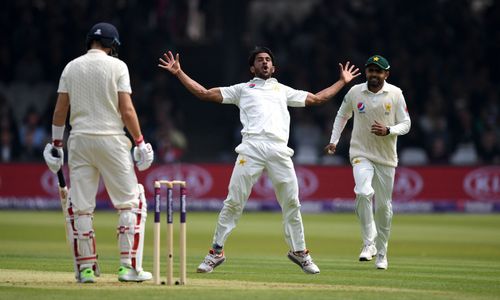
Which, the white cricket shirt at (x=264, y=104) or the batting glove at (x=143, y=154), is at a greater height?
the white cricket shirt at (x=264, y=104)

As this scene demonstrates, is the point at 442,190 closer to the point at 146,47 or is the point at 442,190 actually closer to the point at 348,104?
the point at 146,47

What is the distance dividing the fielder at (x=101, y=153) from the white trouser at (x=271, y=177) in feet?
5.14

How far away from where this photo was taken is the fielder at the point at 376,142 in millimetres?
11391

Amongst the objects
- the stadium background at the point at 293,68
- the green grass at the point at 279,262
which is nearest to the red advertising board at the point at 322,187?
the stadium background at the point at 293,68

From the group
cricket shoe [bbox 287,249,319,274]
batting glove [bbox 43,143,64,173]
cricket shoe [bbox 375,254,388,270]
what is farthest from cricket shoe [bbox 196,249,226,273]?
batting glove [bbox 43,143,64,173]

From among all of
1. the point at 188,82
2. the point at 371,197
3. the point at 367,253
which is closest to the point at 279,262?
the point at 367,253

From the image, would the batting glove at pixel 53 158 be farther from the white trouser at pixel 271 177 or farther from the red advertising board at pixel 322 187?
the red advertising board at pixel 322 187

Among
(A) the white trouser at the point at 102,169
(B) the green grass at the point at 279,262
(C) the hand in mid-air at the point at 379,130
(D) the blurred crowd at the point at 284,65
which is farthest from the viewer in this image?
(D) the blurred crowd at the point at 284,65

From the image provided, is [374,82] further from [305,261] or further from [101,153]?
[101,153]

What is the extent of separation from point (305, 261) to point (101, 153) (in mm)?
2335

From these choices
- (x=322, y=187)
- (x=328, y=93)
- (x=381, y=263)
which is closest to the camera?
(x=328, y=93)

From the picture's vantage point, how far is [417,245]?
50.1 feet

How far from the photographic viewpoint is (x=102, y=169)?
8.75 metres

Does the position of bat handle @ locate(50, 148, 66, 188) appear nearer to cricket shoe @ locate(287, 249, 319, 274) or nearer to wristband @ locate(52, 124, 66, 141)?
wristband @ locate(52, 124, 66, 141)
